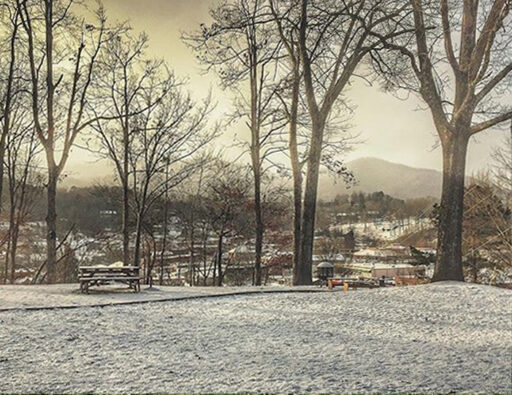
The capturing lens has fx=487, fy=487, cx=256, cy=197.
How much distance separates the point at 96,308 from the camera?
9.58 m

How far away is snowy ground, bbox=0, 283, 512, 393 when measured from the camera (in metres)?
5.09

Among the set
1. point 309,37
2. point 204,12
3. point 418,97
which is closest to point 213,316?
point 418,97

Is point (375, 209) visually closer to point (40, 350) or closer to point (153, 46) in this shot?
point (153, 46)

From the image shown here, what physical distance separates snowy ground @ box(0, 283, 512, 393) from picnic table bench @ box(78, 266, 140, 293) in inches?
95.3

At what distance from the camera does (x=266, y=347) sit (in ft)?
21.2

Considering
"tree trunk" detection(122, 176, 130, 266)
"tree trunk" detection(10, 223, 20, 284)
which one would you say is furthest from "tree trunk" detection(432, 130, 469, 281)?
"tree trunk" detection(10, 223, 20, 284)

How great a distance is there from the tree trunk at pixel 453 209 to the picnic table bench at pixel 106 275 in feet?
25.6

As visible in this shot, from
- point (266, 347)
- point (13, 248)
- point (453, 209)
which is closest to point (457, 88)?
point (453, 209)

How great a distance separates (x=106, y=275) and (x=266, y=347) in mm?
7158

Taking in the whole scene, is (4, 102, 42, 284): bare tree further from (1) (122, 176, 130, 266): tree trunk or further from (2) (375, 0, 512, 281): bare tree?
(2) (375, 0, 512, 281): bare tree

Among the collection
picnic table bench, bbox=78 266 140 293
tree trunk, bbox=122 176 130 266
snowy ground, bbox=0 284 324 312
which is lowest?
snowy ground, bbox=0 284 324 312

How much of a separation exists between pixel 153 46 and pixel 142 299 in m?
14.7

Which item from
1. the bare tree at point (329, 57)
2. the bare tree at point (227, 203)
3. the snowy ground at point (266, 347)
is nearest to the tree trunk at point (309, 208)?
the bare tree at point (329, 57)

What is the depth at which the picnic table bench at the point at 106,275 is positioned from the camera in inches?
476
